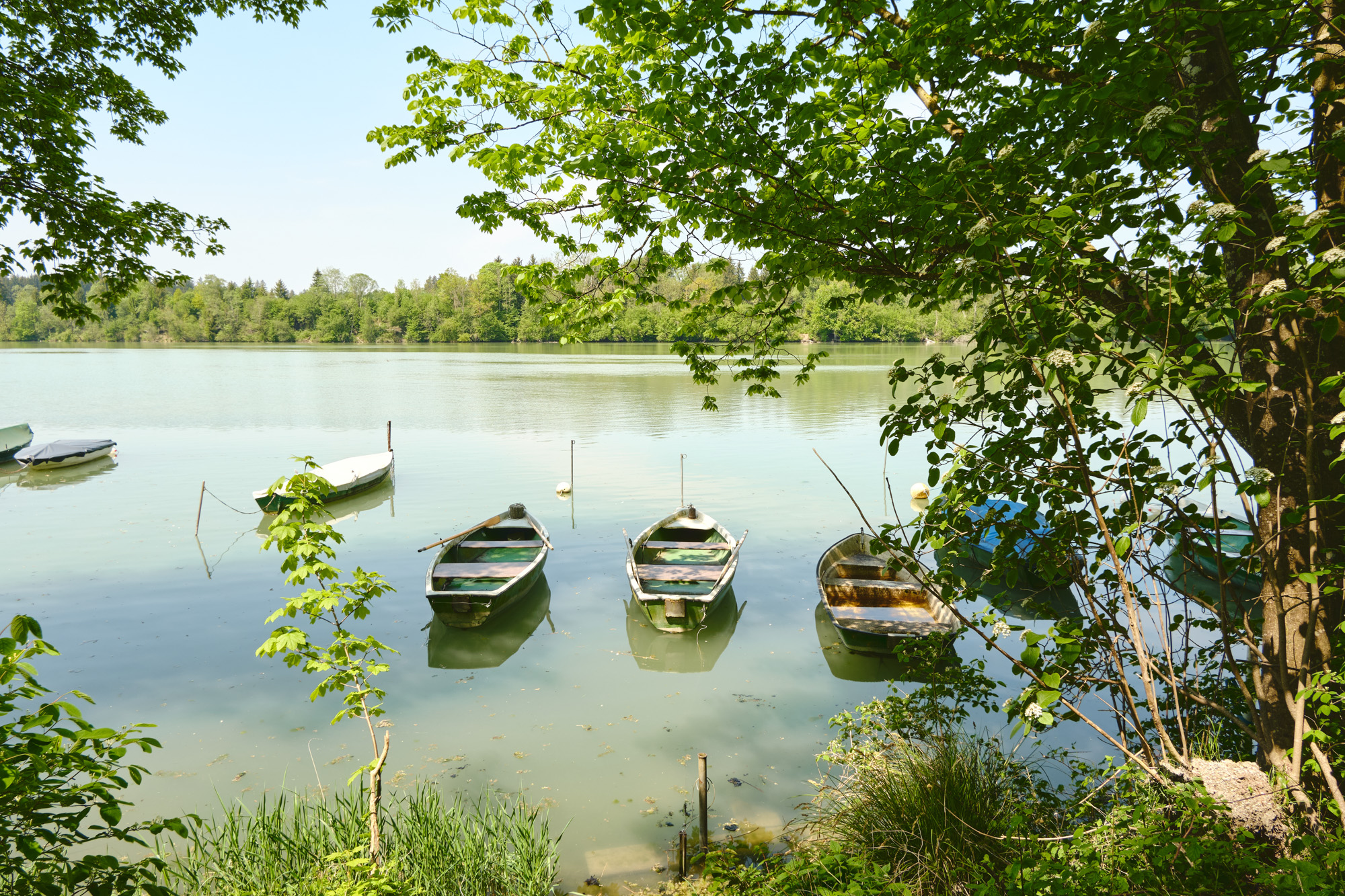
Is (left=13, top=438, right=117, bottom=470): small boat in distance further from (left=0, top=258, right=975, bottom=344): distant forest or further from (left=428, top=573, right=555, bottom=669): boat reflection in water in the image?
(left=0, top=258, right=975, bottom=344): distant forest

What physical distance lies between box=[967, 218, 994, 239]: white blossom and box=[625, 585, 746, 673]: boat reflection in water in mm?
7863

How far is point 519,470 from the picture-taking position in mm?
21781

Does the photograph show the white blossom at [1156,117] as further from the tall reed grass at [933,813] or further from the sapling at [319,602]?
the sapling at [319,602]

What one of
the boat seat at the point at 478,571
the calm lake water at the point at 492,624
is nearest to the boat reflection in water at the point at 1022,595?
the calm lake water at the point at 492,624

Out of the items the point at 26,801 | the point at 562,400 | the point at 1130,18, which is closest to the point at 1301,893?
the point at 1130,18

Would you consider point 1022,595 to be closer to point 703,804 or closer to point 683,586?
point 683,586

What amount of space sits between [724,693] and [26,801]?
24.1 feet

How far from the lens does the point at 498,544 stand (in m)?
13.2

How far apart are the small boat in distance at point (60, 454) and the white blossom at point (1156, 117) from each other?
28.0 metres

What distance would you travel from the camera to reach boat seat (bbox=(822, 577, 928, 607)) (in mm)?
10727

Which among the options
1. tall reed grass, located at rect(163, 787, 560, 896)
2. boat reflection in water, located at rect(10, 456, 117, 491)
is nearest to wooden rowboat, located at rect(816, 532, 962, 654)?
tall reed grass, located at rect(163, 787, 560, 896)

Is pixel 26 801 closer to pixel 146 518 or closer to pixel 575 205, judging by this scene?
pixel 575 205

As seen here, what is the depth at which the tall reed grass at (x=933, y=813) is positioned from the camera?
4367mm

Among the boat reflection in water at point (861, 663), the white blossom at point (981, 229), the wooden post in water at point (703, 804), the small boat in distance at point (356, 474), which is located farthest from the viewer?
the small boat in distance at point (356, 474)
